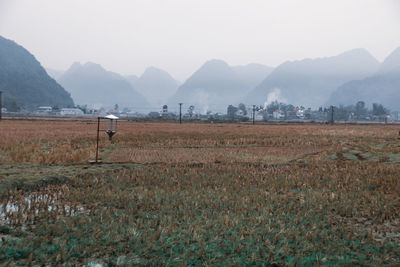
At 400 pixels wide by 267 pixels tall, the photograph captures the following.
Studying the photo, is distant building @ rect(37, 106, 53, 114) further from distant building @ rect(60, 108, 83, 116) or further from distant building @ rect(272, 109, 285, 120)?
distant building @ rect(272, 109, 285, 120)

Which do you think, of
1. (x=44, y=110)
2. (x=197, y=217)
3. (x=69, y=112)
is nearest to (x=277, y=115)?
(x=69, y=112)

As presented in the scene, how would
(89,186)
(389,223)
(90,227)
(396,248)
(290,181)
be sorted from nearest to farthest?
(396,248) → (90,227) → (389,223) → (89,186) → (290,181)

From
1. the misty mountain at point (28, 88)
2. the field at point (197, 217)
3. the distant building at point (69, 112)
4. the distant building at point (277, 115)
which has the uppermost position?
the misty mountain at point (28, 88)

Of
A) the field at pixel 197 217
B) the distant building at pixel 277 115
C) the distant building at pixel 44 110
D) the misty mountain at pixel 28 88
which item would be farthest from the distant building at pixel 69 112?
the field at pixel 197 217

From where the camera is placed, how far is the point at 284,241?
504 cm

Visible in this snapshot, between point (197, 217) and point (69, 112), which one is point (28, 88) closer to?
point (69, 112)

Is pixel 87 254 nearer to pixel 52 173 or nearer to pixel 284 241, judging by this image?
pixel 284 241

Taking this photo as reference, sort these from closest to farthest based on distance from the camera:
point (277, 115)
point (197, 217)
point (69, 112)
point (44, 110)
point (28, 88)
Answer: point (197, 217)
point (44, 110)
point (69, 112)
point (28, 88)
point (277, 115)

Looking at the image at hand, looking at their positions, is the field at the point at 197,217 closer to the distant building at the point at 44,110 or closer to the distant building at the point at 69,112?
the distant building at the point at 44,110

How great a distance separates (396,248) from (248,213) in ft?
8.60

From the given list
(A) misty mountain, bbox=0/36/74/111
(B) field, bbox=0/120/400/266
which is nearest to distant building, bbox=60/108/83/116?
(A) misty mountain, bbox=0/36/74/111

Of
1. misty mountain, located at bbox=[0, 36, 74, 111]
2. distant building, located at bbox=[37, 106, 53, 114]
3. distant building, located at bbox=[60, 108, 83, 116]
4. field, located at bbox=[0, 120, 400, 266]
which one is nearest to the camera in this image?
field, located at bbox=[0, 120, 400, 266]

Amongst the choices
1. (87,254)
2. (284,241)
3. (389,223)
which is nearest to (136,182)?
(87,254)

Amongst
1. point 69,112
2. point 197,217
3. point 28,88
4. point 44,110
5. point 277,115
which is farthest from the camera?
point 277,115
